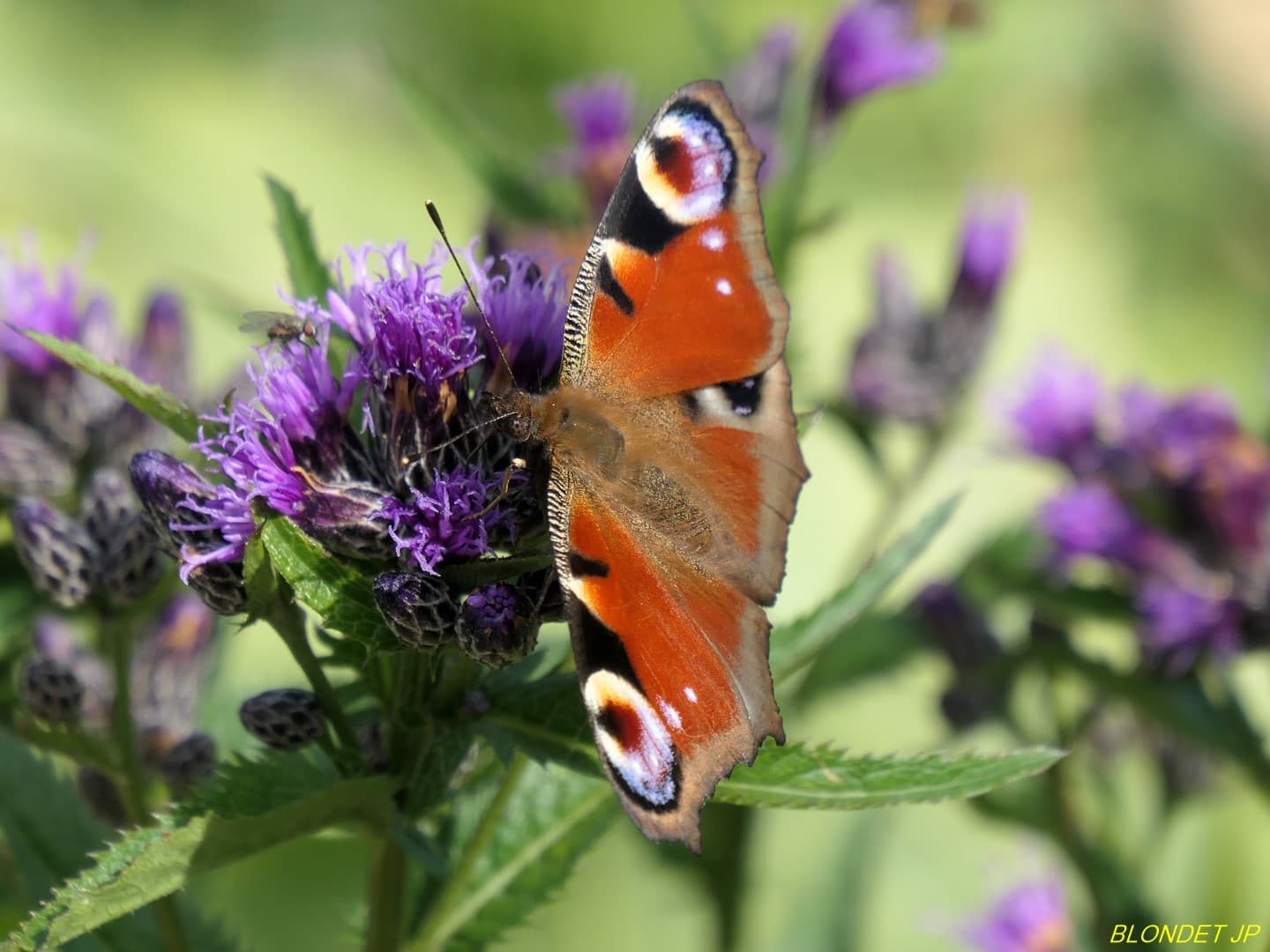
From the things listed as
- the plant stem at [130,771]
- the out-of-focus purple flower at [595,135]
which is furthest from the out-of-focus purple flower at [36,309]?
the out-of-focus purple flower at [595,135]

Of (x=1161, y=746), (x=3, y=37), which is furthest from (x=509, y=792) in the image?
(x=3, y=37)

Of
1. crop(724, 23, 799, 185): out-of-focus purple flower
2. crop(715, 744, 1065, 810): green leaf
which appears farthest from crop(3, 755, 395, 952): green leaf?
crop(724, 23, 799, 185): out-of-focus purple flower

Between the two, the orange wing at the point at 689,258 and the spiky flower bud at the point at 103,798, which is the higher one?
the orange wing at the point at 689,258

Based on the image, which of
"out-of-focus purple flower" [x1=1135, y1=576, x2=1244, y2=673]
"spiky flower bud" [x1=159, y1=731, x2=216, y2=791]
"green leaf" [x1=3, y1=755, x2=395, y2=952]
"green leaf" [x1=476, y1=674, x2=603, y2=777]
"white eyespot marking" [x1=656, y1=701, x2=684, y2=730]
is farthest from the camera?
"out-of-focus purple flower" [x1=1135, y1=576, x2=1244, y2=673]

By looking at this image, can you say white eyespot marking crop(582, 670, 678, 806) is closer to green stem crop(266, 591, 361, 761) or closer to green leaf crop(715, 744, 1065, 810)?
green leaf crop(715, 744, 1065, 810)

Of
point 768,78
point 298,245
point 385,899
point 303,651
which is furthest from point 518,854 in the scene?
point 768,78

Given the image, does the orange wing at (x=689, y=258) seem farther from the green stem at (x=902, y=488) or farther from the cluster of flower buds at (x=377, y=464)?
the green stem at (x=902, y=488)
